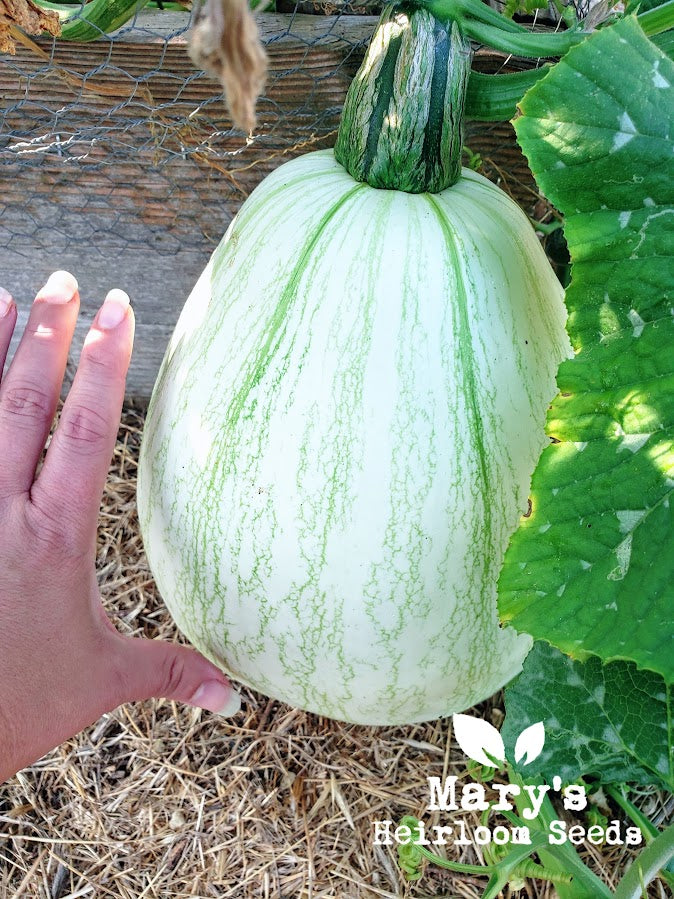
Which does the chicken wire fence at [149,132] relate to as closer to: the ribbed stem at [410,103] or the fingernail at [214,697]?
the ribbed stem at [410,103]

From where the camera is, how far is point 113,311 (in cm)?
101

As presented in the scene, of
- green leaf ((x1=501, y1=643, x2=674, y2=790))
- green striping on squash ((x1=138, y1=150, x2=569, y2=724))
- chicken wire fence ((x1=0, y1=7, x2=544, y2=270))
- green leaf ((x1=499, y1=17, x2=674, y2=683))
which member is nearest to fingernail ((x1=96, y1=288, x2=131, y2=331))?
green striping on squash ((x1=138, y1=150, x2=569, y2=724))

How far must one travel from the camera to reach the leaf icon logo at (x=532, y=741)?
3.45 feet

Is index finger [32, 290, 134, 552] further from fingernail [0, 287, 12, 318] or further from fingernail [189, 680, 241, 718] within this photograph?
fingernail [189, 680, 241, 718]

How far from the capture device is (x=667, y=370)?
2.51 ft

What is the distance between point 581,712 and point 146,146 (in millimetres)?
1031

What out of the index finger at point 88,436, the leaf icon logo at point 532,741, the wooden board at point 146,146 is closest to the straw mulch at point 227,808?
the leaf icon logo at point 532,741

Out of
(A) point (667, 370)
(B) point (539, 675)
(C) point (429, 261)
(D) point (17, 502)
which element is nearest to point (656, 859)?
(B) point (539, 675)

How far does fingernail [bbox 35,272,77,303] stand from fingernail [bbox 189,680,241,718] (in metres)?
0.55

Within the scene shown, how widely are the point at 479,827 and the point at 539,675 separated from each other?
298mm

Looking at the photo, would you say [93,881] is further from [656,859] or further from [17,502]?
[656,859]

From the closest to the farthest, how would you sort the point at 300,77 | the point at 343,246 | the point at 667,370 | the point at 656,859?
1. the point at 667,370
2. the point at 343,246
3. the point at 656,859
4. the point at 300,77

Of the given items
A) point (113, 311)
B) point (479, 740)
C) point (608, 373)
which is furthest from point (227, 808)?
point (608, 373)

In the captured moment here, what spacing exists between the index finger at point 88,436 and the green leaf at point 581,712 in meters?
0.57
